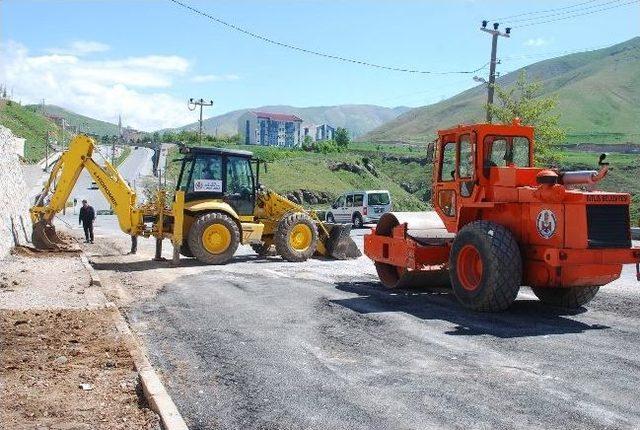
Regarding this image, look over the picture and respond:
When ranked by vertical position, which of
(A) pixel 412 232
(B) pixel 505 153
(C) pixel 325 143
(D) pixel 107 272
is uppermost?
(C) pixel 325 143

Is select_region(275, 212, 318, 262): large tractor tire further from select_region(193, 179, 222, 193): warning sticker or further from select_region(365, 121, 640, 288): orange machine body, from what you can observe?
select_region(365, 121, 640, 288): orange machine body

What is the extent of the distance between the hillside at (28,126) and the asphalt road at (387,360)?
90582 mm

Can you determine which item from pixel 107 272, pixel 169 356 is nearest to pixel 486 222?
pixel 169 356

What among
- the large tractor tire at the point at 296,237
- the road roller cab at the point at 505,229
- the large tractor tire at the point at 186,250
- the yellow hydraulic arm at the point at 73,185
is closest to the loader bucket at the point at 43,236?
the yellow hydraulic arm at the point at 73,185

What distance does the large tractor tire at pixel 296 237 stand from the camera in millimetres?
16797

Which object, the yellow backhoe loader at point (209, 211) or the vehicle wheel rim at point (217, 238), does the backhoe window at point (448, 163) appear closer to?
the yellow backhoe loader at point (209, 211)

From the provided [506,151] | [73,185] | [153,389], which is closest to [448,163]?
[506,151]

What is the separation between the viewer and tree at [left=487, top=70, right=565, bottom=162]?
98.8 ft

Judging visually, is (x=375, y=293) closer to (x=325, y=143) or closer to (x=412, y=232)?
(x=412, y=232)

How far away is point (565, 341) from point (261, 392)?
13.0ft

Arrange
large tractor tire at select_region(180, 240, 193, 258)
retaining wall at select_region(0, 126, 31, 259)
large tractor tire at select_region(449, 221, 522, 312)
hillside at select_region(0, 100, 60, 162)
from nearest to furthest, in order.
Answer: large tractor tire at select_region(449, 221, 522, 312)
large tractor tire at select_region(180, 240, 193, 258)
retaining wall at select_region(0, 126, 31, 259)
hillside at select_region(0, 100, 60, 162)

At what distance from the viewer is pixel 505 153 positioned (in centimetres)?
1076

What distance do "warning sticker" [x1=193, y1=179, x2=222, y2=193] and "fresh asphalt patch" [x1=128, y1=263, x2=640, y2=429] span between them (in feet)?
18.1

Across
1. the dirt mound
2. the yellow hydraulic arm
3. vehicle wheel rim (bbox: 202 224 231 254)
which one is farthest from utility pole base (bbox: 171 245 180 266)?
the dirt mound
